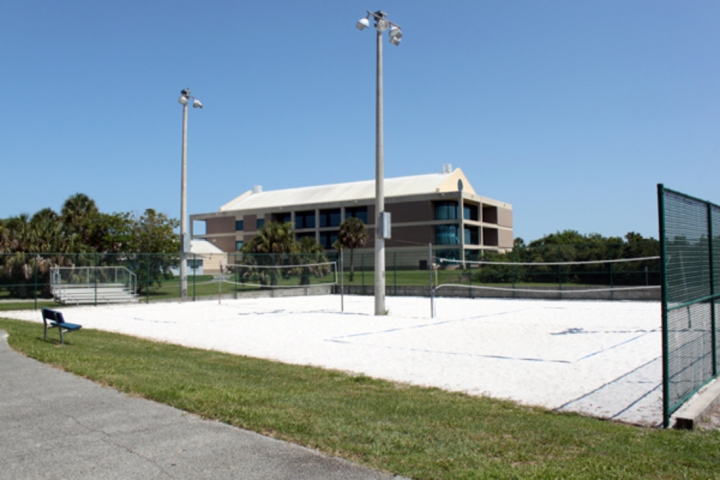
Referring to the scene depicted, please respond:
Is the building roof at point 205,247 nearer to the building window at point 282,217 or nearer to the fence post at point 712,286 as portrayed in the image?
the building window at point 282,217

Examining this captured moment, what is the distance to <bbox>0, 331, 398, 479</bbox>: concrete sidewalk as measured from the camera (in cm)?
446

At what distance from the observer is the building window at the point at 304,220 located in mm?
73750

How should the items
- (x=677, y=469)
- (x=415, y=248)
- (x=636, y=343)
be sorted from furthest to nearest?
(x=415, y=248) → (x=636, y=343) → (x=677, y=469)

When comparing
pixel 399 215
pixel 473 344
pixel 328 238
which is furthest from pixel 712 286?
pixel 328 238

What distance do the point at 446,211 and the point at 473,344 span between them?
2053 inches

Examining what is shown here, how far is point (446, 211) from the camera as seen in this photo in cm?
6469

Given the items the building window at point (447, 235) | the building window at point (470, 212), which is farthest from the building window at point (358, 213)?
the building window at point (470, 212)

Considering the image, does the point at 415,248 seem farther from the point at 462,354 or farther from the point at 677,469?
the point at 677,469

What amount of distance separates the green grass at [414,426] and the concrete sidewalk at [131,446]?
277mm

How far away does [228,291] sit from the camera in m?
35.8

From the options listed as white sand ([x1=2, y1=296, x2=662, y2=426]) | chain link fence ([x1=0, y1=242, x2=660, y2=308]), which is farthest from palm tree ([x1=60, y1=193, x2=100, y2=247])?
white sand ([x1=2, y1=296, x2=662, y2=426])

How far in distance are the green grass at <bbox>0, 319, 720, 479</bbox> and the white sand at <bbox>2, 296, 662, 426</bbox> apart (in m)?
1.02

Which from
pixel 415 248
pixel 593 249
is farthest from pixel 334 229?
pixel 593 249

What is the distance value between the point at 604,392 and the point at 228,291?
29908 millimetres
